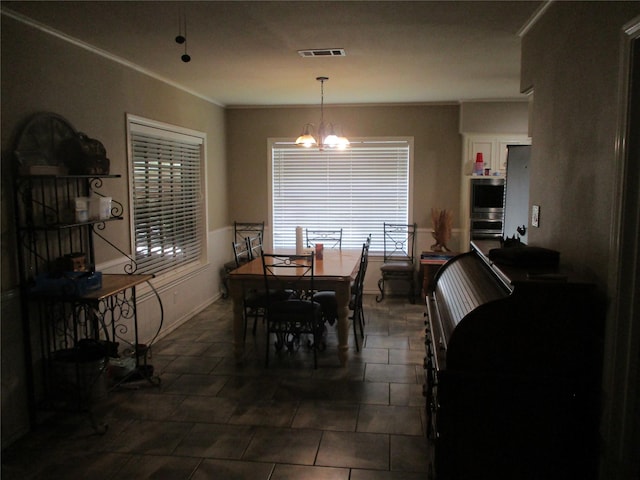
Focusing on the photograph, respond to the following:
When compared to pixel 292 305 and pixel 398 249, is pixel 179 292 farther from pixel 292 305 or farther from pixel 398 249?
pixel 398 249

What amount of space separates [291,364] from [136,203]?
2016mm

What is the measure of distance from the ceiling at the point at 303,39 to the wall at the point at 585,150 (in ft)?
1.63

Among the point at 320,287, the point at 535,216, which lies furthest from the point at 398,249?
the point at 535,216

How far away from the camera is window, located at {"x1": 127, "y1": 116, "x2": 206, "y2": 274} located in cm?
466

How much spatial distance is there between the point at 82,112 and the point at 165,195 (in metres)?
1.55

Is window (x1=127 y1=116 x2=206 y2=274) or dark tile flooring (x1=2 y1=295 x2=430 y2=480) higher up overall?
window (x1=127 y1=116 x2=206 y2=274)

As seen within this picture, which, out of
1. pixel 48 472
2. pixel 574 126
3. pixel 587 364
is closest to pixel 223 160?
pixel 48 472

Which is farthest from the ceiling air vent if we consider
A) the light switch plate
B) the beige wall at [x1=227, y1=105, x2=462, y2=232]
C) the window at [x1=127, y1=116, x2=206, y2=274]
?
the beige wall at [x1=227, y1=105, x2=462, y2=232]

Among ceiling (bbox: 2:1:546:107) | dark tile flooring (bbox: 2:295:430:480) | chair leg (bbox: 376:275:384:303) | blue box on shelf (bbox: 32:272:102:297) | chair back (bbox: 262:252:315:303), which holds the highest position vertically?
ceiling (bbox: 2:1:546:107)

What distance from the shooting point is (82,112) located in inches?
148

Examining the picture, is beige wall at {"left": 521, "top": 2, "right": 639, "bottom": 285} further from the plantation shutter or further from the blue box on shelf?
the plantation shutter

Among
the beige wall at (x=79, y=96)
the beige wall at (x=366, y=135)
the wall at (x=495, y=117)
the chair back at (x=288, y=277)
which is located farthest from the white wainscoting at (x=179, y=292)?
the wall at (x=495, y=117)

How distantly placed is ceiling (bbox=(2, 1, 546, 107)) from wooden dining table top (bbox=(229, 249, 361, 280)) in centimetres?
175

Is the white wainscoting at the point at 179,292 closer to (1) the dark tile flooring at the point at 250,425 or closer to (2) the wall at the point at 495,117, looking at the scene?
(1) the dark tile flooring at the point at 250,425
